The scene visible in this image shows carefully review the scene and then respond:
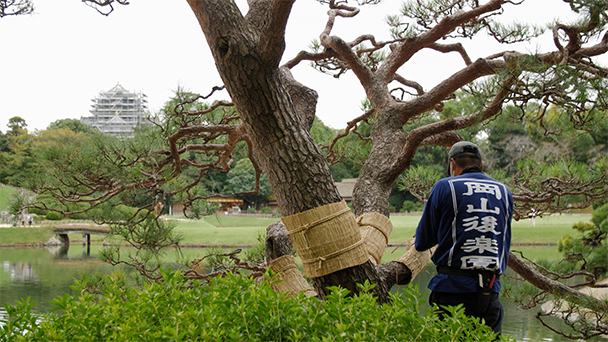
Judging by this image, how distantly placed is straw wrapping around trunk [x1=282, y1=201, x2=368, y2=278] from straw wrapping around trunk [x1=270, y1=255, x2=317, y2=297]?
1.05ft

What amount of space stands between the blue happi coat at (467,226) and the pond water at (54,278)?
10.9 feet

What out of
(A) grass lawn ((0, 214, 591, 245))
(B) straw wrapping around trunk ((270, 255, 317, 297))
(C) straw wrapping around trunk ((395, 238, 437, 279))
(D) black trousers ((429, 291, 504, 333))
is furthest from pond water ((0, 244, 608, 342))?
(D) black trousers ((429, 291, 504, 333))

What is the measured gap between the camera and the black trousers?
4.93ft

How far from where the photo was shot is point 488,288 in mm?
1475

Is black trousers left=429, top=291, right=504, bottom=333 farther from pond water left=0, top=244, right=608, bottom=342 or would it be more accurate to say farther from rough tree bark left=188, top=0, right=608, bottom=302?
pond water left=0, top=244, right=608, bottom=342

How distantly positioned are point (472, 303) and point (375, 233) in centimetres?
68

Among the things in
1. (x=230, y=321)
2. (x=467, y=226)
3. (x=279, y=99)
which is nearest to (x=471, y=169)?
(x=467, y=226)

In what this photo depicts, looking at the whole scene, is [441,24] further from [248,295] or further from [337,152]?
[248,295]

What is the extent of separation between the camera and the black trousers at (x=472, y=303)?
4.93ft

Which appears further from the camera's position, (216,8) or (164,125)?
(164,125)

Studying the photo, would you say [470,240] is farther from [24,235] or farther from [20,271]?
[24,235]

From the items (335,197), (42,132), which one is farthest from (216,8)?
(42,132)

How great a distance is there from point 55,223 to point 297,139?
13411 mm

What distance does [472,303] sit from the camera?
59.1 inches
